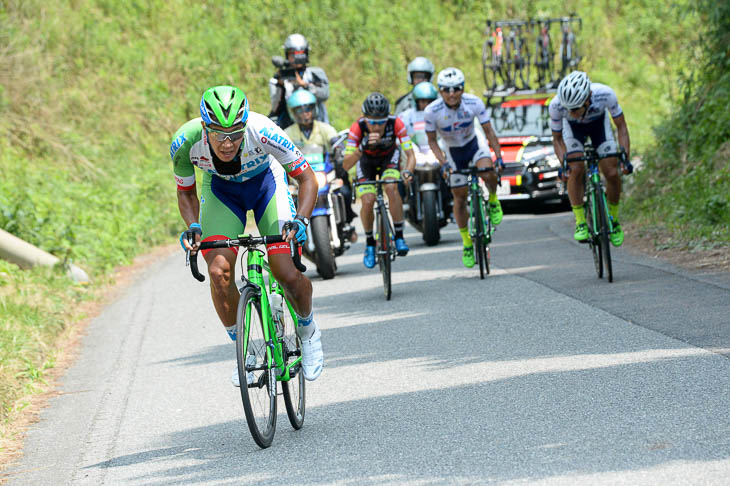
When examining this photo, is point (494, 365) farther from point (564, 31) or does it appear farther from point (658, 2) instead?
point (658, 2)

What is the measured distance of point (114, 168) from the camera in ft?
87.4

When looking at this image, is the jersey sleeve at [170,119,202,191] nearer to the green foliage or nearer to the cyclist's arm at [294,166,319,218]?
the cyclist's arm at [294,166,319,218]

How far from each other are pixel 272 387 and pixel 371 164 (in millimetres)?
6981

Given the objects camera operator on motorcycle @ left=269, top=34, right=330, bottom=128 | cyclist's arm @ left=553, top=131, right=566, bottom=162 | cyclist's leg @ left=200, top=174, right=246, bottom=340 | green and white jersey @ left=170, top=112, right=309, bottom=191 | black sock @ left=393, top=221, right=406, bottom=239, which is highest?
camera operator on motorcycle @ left=269, top=34, right=330, bottom=128

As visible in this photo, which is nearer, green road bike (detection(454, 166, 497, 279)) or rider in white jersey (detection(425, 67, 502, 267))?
green road bike (detection(454, 166, 497, 279))

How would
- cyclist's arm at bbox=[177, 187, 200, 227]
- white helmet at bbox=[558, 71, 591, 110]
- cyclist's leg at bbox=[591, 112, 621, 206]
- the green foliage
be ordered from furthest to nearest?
the green foliage, cyclist's leg at bbox=[591, 112, 621, 206], white helmet at bbox=[558, 71, 591, 110], cyclist's arm at bbox=[177, 187, 200, 227]

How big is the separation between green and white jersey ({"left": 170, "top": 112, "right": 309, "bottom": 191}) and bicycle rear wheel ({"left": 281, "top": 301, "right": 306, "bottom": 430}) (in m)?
0.83

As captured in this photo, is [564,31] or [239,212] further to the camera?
[564,31]

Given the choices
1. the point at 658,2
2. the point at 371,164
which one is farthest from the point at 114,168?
the point at 658,2

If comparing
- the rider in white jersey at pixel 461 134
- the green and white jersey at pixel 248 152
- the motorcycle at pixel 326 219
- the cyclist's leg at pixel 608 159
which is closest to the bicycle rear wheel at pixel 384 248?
the rider in white jersey at pixel 461 134

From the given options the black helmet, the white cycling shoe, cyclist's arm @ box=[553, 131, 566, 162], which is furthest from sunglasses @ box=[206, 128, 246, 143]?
A: the black helmet

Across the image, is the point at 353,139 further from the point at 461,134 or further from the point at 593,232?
the point at 593,232

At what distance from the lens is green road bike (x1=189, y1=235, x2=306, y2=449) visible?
6.19 metres

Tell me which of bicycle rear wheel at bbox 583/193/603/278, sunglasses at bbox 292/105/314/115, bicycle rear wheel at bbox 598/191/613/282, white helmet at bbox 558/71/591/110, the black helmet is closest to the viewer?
bicycle rear wheel at bbox 598/191/613/282
